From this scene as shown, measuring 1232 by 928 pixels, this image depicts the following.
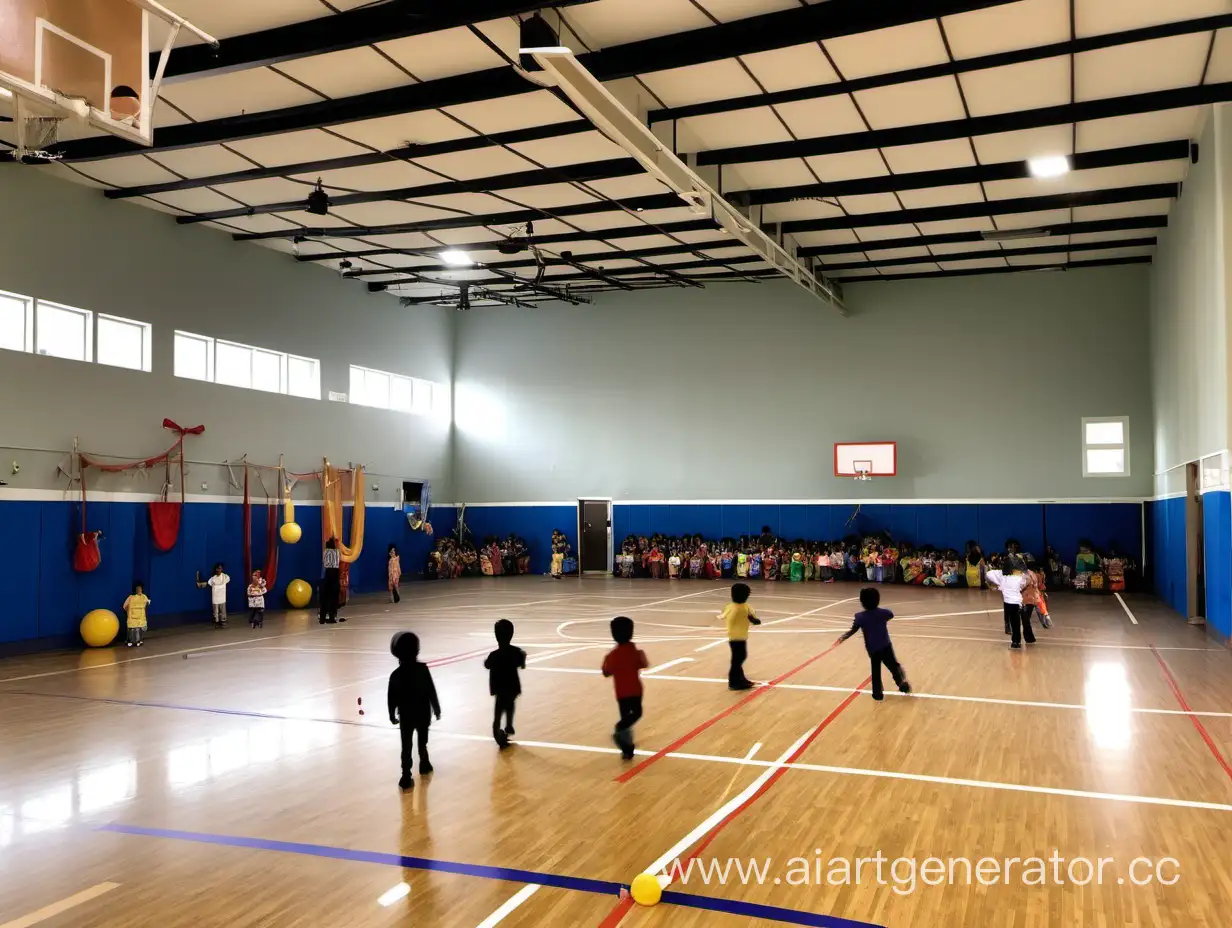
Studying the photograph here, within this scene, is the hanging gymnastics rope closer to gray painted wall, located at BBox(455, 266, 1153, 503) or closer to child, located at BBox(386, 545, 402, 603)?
child, located at BBox(386, 545, 402, 603)

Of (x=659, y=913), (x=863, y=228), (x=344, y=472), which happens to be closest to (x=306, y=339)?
(x=344, y=472)

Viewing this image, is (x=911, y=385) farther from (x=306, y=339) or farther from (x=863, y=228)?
(x=306, y=339)

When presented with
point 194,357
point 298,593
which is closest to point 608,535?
point 298,593

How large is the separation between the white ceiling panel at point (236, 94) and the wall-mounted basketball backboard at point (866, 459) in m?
16.6

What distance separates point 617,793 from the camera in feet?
22.4

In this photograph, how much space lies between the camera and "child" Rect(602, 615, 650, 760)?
25.5 feet

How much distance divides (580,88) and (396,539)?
17.3 metres

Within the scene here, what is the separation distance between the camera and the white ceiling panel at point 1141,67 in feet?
38.5

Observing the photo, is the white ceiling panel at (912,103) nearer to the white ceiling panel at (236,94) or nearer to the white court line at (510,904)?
the white ceiling panel at (236,94)

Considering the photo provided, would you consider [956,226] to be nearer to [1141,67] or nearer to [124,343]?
[1141,67]

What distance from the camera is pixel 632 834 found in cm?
596

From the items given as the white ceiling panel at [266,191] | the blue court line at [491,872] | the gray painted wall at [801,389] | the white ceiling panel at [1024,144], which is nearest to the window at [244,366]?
the white ceiling panel at [266,191]

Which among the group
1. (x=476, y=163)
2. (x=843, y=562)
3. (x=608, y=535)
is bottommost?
(x=843, y=562)

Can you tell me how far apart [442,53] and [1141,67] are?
9138 mm
